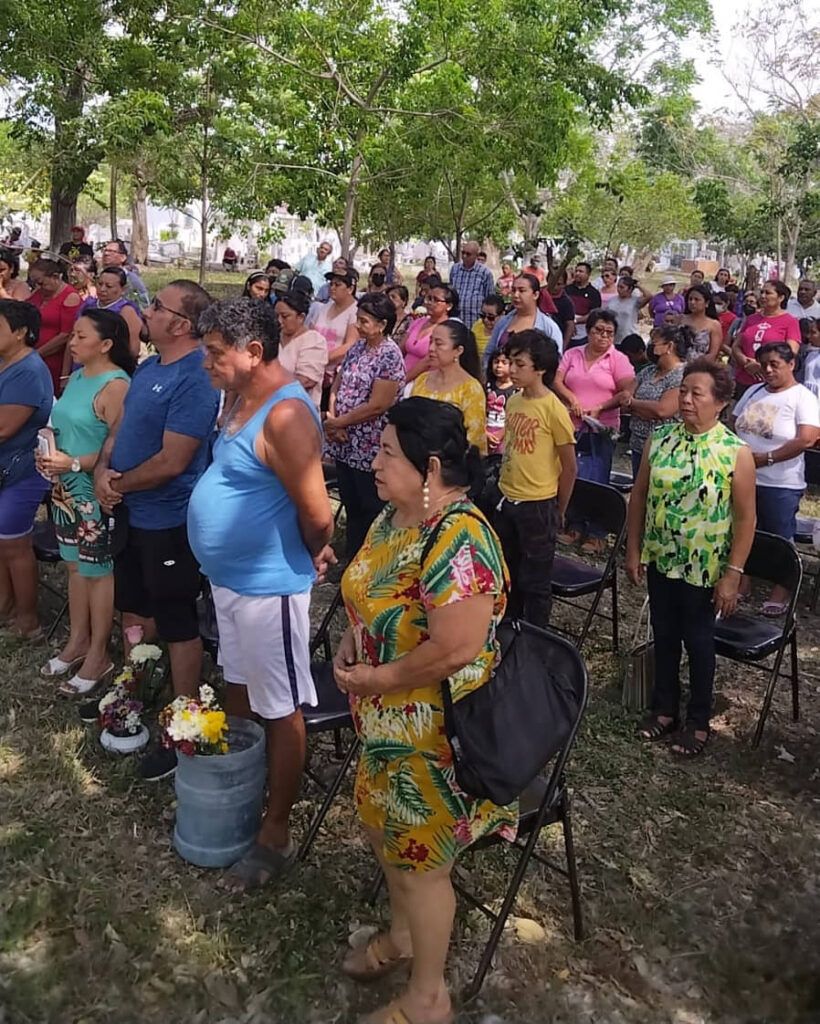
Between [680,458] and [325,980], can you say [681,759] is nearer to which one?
[680,458]

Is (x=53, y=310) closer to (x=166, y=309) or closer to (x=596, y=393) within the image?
(x=166, y=309)

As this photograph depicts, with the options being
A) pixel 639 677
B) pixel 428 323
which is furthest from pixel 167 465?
pixel 428 323

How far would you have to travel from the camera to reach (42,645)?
463cm

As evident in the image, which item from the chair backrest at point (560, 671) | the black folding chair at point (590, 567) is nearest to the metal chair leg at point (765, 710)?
the black folding chair at point (590, 567)

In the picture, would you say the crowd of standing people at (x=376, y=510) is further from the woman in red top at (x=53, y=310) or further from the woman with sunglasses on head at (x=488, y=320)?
the woman with sunglasses on head at (x=488, y=320)

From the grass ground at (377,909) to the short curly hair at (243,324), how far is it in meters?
1.80

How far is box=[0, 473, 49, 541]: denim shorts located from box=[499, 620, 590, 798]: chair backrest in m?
2.92

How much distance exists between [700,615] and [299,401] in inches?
80.6

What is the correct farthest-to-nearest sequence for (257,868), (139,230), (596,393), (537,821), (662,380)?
(139,230)
(596,393)
(662,380)
(257,868)
(537,821)

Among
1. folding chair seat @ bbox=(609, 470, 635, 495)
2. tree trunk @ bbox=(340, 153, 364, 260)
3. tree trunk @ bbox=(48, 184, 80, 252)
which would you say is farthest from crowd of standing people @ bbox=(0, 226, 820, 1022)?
tree trunk @ bbox=(48, 184, 80, 252)

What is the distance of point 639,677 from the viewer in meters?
4.13

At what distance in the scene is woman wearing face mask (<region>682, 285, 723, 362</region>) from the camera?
23.6ft

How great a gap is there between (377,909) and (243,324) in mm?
1950

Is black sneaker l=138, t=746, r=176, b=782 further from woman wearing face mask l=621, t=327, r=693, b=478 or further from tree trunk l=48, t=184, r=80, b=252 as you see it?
tree trunk l=48, t=184, r=80, b=252
